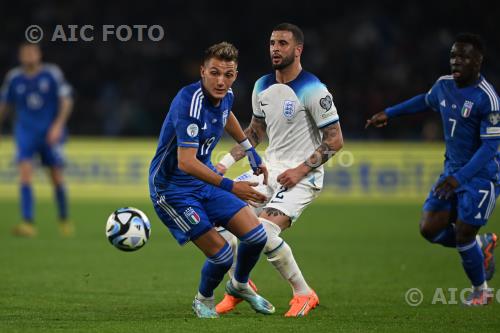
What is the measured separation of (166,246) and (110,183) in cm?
636

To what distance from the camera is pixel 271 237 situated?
25.1ft

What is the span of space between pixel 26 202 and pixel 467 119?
25.1 feet

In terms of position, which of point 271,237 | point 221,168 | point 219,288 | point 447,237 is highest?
point 221,168

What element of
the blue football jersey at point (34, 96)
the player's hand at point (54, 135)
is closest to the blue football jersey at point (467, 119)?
the player's hand at point (54, 135)

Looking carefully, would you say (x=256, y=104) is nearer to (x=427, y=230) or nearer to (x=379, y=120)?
(x=379, y=120)

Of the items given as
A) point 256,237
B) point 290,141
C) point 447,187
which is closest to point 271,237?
point 256,237

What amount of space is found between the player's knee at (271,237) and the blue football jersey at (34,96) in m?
7.22

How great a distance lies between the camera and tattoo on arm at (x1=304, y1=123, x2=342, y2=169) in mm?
7918

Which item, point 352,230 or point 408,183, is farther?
point 408,183

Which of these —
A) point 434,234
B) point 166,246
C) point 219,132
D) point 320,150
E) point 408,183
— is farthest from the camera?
point 408,183

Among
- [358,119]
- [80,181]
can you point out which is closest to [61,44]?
[80,181]

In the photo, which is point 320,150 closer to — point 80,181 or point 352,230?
point 352,230

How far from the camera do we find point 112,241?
7.54 m

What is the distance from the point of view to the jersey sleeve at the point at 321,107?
26.1 ft
